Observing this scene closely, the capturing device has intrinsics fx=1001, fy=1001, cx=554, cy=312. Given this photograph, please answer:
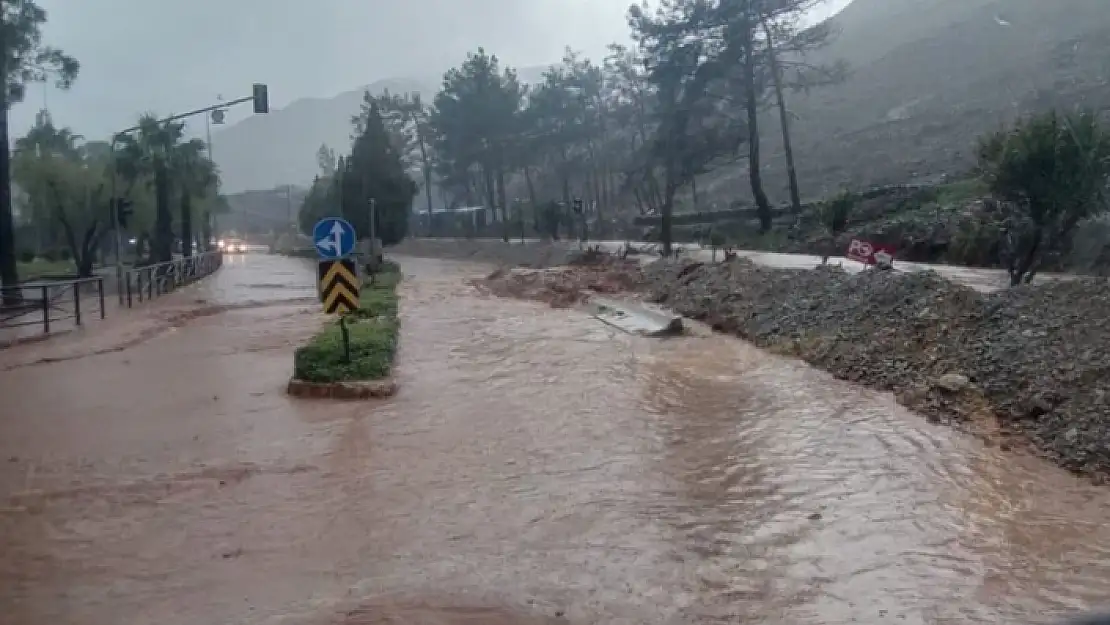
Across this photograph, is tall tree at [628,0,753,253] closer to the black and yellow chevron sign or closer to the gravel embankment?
the gravel embankment

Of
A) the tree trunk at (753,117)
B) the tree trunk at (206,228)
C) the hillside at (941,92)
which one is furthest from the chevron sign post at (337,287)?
the tree trunk at (206,228)

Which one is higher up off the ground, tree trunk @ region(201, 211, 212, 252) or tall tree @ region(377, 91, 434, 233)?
tall tree @ region(377, 91, 434, 233)

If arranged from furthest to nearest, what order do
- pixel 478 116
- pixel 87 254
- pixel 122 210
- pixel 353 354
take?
1. pixel 478 116
2. pixel 87 254
3. pixel 122 210
4. pixel 353 354

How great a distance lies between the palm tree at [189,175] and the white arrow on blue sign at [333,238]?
138 ft

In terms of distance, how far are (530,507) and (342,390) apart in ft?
20.0

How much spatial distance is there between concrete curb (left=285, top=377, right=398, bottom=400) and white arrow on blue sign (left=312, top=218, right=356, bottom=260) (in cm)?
195

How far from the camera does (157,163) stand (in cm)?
5028

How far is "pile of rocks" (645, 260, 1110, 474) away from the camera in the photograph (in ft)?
34.9

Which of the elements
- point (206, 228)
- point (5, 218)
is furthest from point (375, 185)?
point (206, 228)

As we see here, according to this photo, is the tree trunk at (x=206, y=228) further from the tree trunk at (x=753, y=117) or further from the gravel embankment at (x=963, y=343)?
the gravel embankment at (x=963, y=343)

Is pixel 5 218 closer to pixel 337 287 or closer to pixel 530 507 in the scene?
pixel 337 287

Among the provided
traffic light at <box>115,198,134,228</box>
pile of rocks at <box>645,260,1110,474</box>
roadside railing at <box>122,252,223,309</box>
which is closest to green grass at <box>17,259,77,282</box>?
roadside railing at <box>122,252,223,309</box>

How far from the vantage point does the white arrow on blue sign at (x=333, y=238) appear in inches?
586

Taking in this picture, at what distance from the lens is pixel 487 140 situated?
232ft
